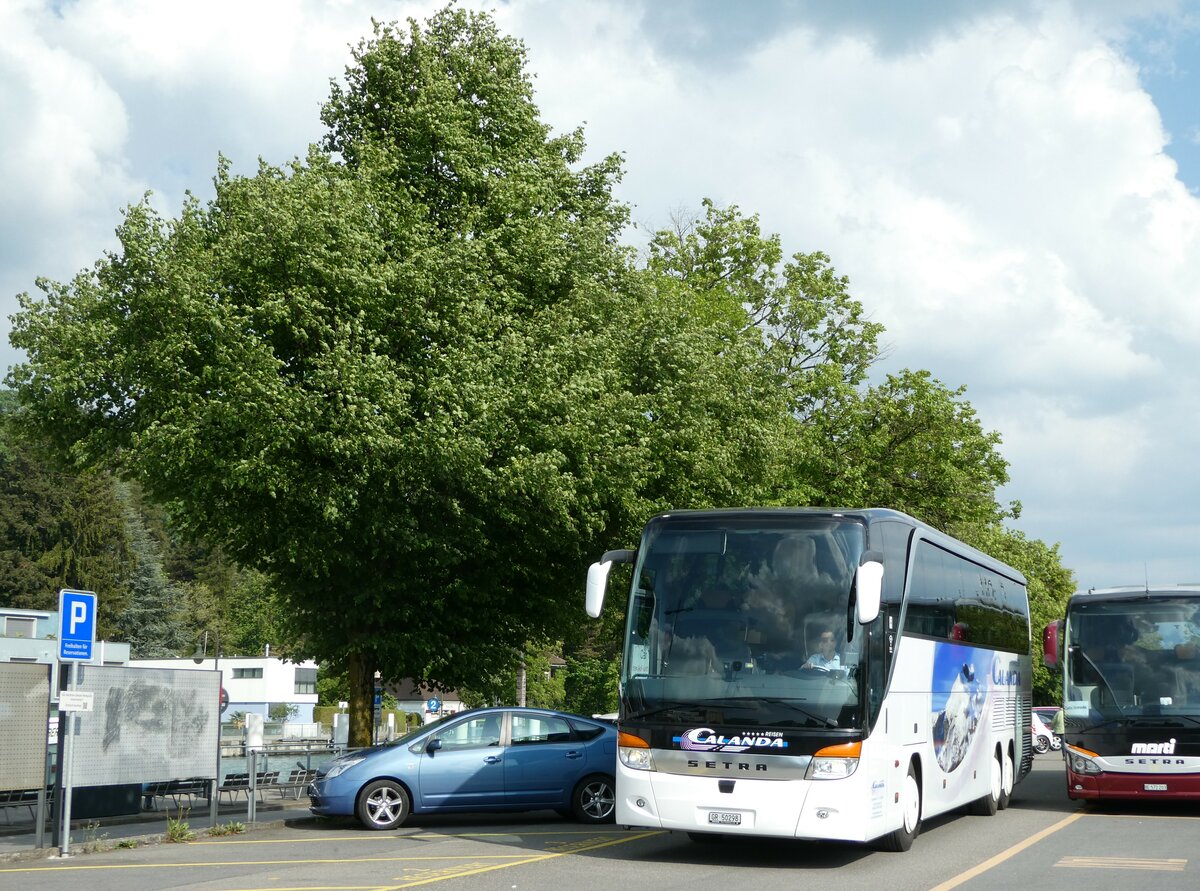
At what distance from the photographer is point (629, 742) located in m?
13.2

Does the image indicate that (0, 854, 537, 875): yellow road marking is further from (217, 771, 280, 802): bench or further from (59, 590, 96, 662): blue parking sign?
(217, 771, 280, 802): bench

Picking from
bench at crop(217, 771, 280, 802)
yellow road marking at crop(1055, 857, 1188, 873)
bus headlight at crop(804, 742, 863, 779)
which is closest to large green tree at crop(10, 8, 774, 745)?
bench at crop(217, 771, 280, 802)

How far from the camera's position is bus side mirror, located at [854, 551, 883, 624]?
39.4 ft

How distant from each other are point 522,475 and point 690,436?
4.77 metres

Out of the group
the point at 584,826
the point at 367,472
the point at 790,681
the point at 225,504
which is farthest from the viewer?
the point at 225,504

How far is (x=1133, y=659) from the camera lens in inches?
753

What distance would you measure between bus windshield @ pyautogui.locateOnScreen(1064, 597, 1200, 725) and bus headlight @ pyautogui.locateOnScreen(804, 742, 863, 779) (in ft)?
26.6

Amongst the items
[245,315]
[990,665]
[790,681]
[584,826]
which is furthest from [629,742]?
[245,315]

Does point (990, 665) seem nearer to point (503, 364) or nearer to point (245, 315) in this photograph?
point (503, 364)

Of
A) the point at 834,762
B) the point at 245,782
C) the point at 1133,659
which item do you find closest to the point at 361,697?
the point at 245,782

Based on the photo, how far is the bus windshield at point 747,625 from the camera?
1263 cm

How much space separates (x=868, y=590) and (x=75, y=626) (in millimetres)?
8419

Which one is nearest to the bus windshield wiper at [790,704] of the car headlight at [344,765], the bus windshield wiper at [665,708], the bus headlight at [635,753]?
the bus windshield wiper at [665,708]

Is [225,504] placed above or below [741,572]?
above
